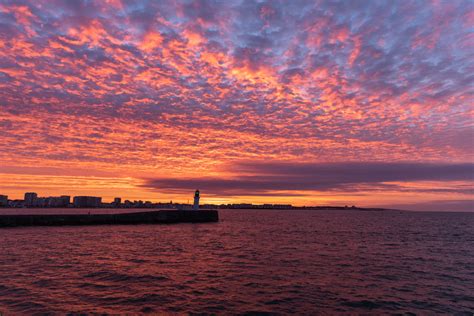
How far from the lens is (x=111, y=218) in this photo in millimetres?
62031

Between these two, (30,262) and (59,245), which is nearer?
(30,262)

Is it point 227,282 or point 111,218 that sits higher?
point 111,218

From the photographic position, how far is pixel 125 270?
67.3 feet

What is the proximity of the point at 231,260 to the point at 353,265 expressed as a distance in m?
9.36

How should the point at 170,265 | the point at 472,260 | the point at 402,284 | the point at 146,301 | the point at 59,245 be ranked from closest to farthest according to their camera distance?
the point at 146,301, the point at 402,284, the point at 170,265, the point at 472,260, the point at 59,245

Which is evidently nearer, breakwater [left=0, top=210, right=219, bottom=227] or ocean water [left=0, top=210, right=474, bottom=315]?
ocean water [left=0, top=210, right=474, bottom=315]

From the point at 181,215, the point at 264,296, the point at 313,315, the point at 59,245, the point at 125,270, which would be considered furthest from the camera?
the point at 181,215

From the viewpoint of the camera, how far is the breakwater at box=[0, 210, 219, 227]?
171ft

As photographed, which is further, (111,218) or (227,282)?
(111,218)

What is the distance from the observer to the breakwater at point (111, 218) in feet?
171

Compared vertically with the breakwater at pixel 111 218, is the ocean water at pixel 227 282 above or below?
below

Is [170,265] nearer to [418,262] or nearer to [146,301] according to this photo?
[146,301]

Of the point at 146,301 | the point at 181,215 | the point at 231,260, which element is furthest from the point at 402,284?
the point at 181,215

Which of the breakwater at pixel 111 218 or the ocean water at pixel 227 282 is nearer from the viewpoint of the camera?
the ocean water at pixel 227 282
